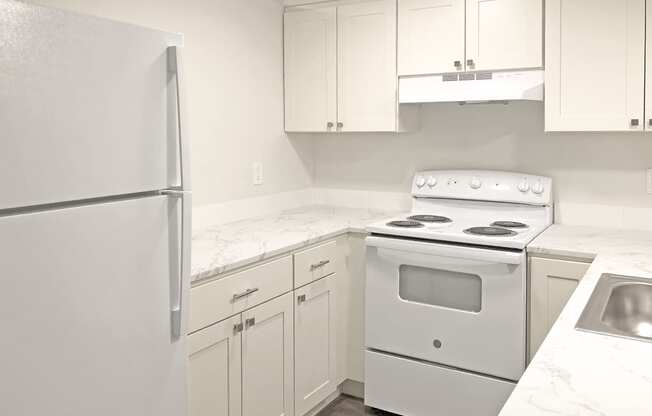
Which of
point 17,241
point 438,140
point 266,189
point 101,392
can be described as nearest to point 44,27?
point 17,241

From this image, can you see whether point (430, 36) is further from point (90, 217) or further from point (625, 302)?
point (90, 217)

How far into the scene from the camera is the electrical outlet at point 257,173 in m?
3.33

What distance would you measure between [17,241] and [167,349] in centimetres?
56

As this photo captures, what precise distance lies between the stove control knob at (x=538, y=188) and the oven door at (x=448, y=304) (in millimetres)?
579

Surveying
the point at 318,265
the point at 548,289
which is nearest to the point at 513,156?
the point at 548,289

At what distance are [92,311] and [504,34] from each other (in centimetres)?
222

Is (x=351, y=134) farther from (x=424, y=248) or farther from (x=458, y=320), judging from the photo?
(x=458, y=320)

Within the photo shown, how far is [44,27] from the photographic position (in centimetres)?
125

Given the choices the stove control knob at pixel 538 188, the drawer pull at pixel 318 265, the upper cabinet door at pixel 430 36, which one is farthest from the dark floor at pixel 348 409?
the upper cabinet door at pixel 430 36

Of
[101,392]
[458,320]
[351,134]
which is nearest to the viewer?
[101,392]

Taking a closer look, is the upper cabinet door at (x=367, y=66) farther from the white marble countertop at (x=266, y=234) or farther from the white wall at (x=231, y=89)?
the white marble countertop at (x=266, y=234)

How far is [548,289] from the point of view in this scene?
2.54 metres

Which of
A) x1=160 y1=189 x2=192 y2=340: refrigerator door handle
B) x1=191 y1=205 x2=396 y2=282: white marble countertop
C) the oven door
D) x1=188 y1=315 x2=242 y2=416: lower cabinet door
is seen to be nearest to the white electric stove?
the oven door

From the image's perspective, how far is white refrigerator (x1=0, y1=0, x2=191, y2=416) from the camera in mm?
1215
